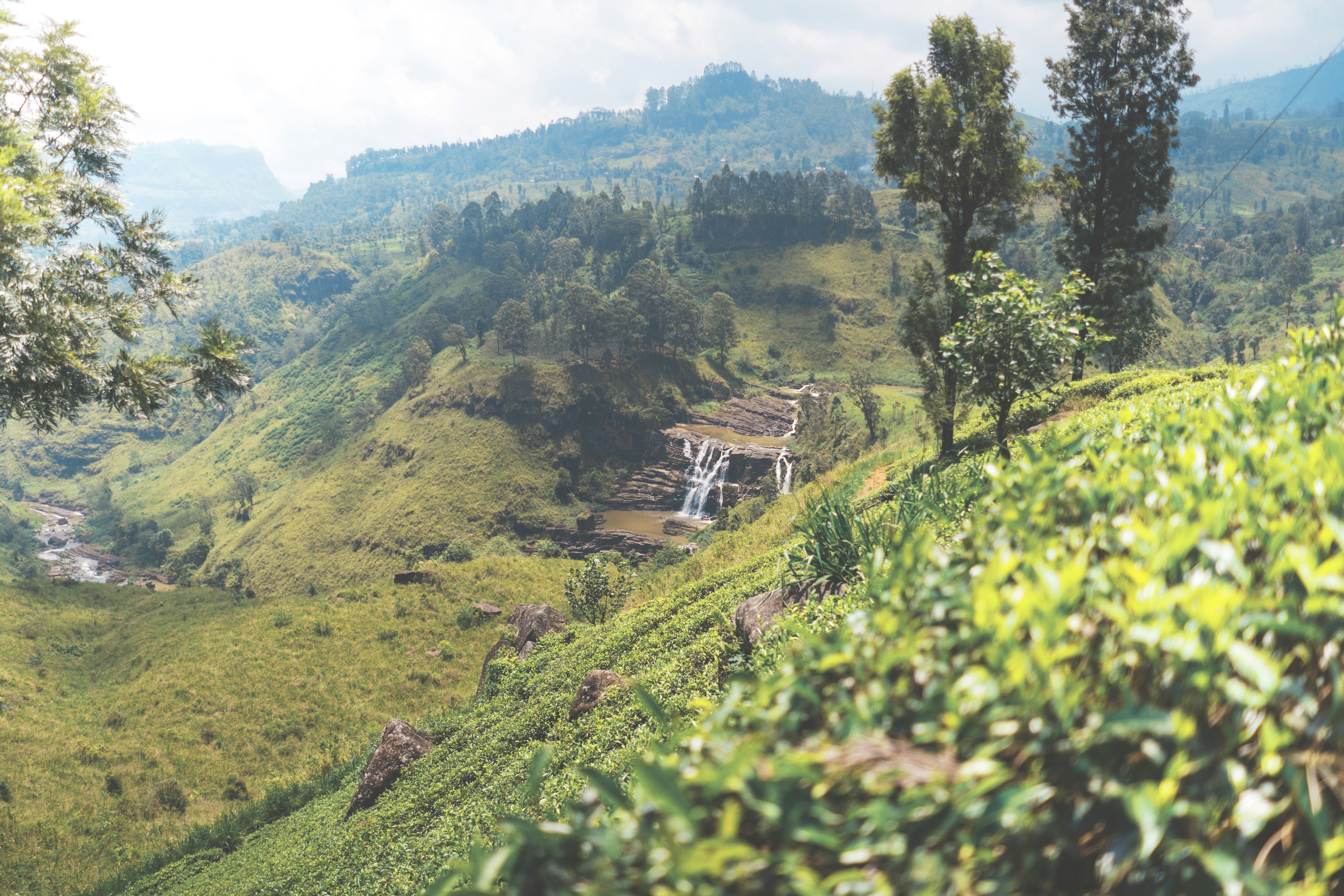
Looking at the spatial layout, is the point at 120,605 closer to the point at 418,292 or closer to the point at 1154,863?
the point at 1154,863

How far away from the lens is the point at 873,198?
6122 inches

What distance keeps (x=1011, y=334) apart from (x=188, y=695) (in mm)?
35742

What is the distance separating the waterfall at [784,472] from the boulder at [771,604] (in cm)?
5581

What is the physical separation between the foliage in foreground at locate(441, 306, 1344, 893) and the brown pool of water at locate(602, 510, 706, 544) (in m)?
66.3

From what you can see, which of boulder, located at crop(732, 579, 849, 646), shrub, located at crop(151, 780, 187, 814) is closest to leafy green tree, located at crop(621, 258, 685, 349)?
shrub, located at crop(151, 780, 187, 814)

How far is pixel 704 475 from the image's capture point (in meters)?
76.9

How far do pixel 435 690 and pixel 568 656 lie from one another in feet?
62.3

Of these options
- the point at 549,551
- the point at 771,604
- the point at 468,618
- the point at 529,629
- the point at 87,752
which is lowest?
the point at 549,551

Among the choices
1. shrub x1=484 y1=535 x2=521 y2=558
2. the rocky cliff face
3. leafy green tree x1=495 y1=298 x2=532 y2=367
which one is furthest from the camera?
leafy green tree x1=495 y1=298 x2=532 y2=367

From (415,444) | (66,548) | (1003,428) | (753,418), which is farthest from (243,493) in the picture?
(1003,428)

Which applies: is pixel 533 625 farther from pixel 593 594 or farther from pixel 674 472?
pixel 674 472

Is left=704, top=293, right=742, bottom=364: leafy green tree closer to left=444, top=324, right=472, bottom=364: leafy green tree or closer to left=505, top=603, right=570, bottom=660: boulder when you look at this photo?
left=444, top=324, right=472, bottom=364: leafy green tree

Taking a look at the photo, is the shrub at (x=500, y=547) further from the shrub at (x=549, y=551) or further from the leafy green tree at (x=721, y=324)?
the leafy green tree at (x=721, y=324)

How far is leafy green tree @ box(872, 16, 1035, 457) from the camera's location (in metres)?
14.5
